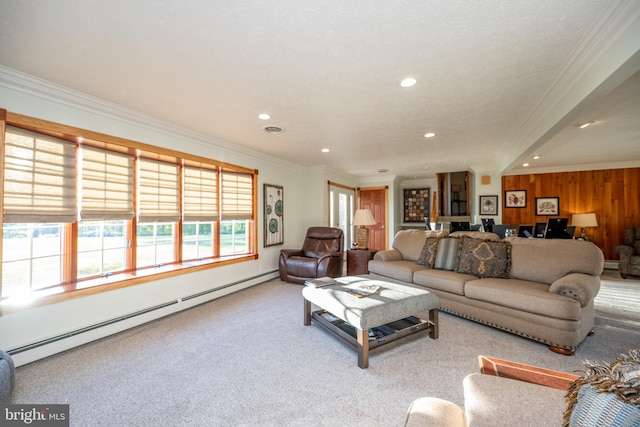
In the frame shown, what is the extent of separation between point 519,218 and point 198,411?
730 cm

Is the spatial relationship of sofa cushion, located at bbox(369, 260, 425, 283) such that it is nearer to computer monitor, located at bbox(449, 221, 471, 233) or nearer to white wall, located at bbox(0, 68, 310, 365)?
computer monitor, located at bbox(449, 221, 471, 233)

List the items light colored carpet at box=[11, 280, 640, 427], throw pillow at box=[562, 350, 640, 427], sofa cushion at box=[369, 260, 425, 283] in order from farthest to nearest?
sofa cushion at box=[369, 260, 425, 283] → light colored carpet at box=[11, 280, 640, 427] → throw pillow at box=[562, 350, 640, 427]

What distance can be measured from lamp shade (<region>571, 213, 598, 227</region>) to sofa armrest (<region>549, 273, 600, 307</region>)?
13.4ft

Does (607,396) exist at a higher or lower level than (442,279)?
higher

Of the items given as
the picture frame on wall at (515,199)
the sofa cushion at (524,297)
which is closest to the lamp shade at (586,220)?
the picture frame on wall at (515,199)

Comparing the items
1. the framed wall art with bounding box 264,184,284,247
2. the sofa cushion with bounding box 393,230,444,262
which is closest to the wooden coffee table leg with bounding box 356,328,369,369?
the sofa cushion with bounding box 393,230,444,262

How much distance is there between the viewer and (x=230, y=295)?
4.08 m

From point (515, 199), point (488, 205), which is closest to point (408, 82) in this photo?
→ point (488, 205)

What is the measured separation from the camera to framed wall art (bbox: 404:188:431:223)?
845 centimetres

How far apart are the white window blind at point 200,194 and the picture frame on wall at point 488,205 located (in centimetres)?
577

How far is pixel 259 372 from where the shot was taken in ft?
6.81

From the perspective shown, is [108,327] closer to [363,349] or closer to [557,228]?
[363,349]

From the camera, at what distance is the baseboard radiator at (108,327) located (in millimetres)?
2197

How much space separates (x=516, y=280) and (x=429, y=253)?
1.07m
